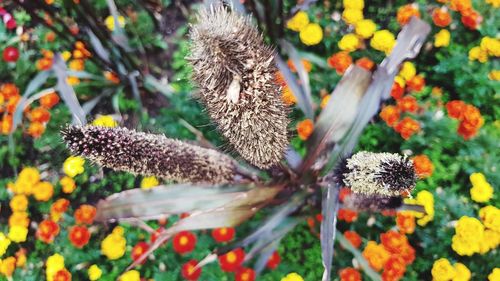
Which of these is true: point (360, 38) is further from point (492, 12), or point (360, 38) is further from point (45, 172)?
point (45, 172)

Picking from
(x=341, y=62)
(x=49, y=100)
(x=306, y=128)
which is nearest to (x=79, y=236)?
(x=49, y=100)

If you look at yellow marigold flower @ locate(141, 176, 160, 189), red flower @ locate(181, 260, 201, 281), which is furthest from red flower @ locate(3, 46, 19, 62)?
red flower @ locate(181, 260, 201, 281)

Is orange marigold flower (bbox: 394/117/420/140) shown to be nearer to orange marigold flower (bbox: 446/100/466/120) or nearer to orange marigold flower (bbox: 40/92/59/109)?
orange marigold flower (bbox: 446/100/466/120)

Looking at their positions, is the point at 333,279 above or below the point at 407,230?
below

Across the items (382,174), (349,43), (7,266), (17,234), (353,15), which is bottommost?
(7,266)

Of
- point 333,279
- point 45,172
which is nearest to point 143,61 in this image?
point 45,172

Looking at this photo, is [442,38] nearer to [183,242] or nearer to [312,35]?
[312,35]
